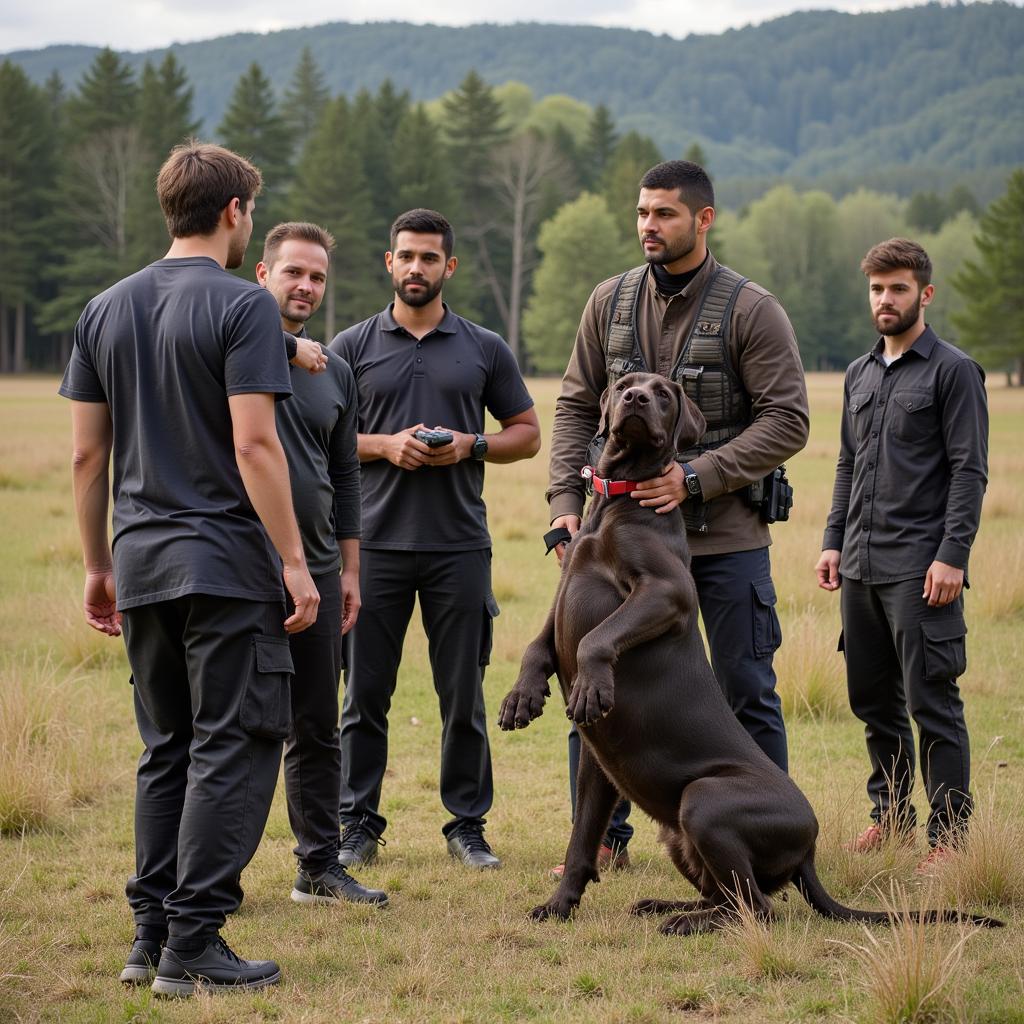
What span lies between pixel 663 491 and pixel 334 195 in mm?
56135

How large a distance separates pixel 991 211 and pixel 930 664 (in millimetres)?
53580

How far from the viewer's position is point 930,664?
16.3 feet

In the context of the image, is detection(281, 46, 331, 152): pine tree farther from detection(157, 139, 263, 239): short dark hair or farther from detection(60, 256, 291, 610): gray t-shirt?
detection(60, 256, 291, 610): gray t-shirt

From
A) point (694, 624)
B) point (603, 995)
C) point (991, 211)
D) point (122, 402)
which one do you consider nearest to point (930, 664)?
point (694, 624)

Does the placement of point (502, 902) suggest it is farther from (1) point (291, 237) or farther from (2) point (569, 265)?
(2) point (569, 265)

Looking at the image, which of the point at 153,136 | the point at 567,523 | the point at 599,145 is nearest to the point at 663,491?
the point at 567,523

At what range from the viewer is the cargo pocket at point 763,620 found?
480cm

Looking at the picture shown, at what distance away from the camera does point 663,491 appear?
4.33m

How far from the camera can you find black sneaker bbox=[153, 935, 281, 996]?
3613 millimetres

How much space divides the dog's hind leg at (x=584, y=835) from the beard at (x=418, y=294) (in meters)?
2.12

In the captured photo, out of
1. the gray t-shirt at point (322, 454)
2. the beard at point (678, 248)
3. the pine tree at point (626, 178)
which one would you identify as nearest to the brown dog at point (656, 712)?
the beard at point (678, 248)

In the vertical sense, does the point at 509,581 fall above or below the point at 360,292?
below

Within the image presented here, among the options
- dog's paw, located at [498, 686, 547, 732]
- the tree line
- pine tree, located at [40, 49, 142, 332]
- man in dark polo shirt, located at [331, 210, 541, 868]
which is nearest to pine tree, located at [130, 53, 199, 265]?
the tree line

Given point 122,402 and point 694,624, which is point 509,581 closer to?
point 694,624
